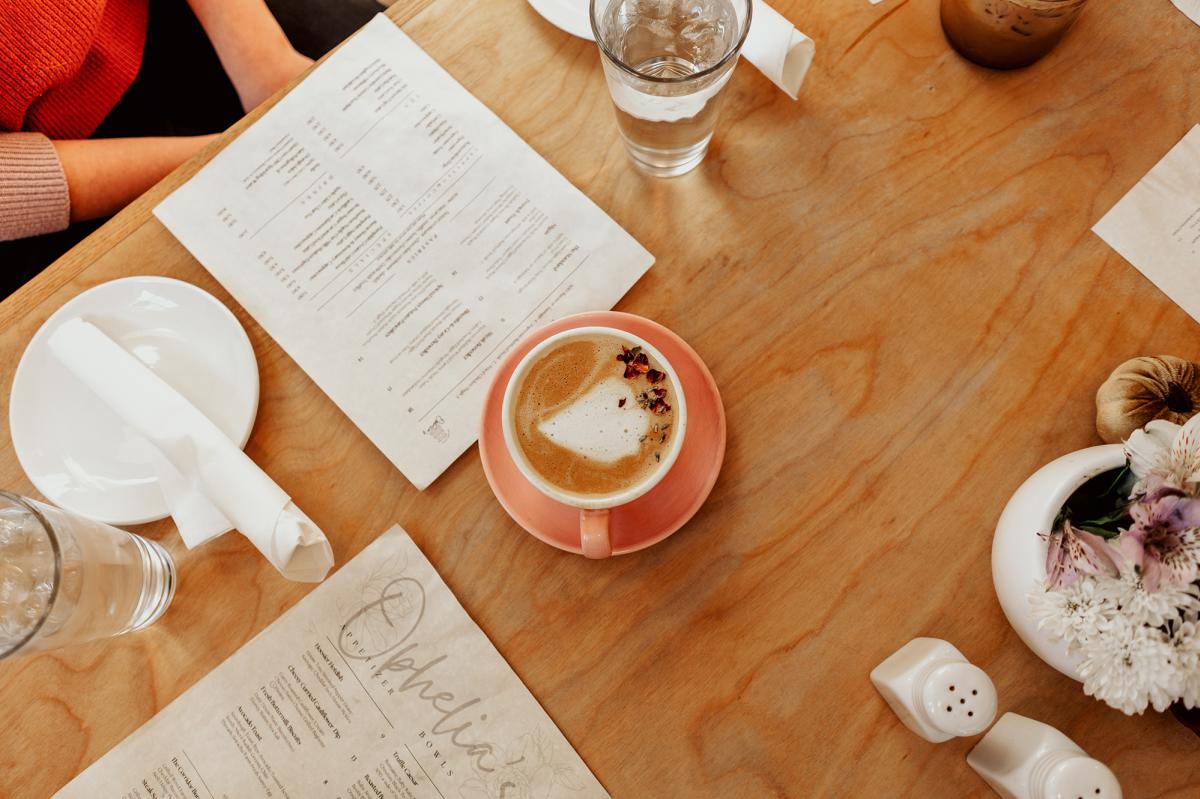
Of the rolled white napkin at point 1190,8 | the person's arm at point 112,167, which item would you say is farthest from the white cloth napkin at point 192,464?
the rolled white napkin at point 1190,8

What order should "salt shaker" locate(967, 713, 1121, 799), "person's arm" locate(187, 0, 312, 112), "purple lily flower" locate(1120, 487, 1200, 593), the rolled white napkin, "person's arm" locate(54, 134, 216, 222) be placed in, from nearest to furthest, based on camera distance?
"purple lily flower" locate(1120, 487, 1200, 593) < "salt shaker" locate(967, 713, 1121, 799) < the rolled white napkin < "person's arm" locate(54, 134, 216, 222) < "person's arm" locate(187, 0, 312, 112)

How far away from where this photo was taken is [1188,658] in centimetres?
44

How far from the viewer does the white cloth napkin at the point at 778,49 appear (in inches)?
29.4

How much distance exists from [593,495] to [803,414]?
8.5 inches

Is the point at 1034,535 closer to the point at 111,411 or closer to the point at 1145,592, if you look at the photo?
the point at 1145,592

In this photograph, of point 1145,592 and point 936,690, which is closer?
point 1145,592

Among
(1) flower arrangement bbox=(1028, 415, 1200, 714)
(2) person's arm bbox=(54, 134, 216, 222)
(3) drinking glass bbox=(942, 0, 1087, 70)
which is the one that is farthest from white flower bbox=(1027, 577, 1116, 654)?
(2) person's arm bbox=(54, 134, 216, 222)

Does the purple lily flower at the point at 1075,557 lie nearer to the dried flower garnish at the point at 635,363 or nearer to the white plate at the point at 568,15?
the dried flower garnish at the point at 635,363

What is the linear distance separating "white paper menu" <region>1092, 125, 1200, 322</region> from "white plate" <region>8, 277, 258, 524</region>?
83cm

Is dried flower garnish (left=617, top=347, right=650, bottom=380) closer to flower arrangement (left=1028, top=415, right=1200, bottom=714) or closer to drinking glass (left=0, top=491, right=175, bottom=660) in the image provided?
flower arrangement (left=1028, top=415, right=1200, bottom=714)

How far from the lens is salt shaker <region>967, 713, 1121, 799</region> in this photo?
1.81ft

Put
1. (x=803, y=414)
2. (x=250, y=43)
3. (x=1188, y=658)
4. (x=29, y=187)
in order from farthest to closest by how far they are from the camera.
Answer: (x=250, y=43) → (x=29, y=187) → (x=803, y=414) → (x=1188, y=658)

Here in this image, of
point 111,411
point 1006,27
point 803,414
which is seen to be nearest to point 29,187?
point 111,411

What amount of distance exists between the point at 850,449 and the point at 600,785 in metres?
0.36
